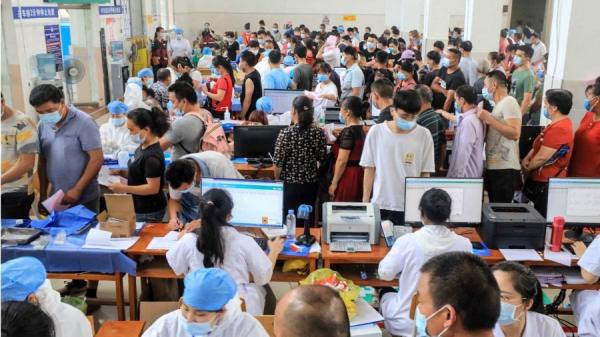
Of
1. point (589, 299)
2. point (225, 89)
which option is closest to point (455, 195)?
point (589, 299)

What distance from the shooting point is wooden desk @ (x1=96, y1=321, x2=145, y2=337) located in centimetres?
323

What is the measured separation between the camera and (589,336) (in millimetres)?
3420

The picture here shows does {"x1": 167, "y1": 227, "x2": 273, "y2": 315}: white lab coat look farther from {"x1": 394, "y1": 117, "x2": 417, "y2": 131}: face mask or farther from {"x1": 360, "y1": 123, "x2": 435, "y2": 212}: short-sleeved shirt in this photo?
{"x1": 394, "y1": 117, "x2": 417, "y2": 131}: face mask

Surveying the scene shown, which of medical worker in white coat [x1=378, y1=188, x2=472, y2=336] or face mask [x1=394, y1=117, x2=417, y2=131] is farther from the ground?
face mask [x1=394, y1=117, x2=417, y2=131]

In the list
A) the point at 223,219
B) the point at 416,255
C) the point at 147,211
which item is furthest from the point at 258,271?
the point at 147,211

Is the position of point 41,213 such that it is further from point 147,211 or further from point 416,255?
point 416,255

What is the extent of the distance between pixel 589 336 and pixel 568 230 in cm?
109

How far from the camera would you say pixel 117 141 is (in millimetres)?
5996

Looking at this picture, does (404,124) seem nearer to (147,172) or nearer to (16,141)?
(147,172)

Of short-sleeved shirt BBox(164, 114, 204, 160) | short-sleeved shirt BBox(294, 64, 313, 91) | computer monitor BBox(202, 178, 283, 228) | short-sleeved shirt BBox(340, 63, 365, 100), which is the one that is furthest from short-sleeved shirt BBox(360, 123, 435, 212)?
short-sleeved shirt BBox(294, 64, 313, 91)

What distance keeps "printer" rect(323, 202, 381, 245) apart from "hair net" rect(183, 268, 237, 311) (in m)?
1.55

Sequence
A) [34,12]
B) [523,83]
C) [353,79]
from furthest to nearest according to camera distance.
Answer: [34,12] → [353,79] → [523,83]

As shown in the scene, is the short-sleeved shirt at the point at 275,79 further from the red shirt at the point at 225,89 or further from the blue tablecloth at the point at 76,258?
the blue tablecloth at the point at 76,258

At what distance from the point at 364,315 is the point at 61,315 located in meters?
1.65
